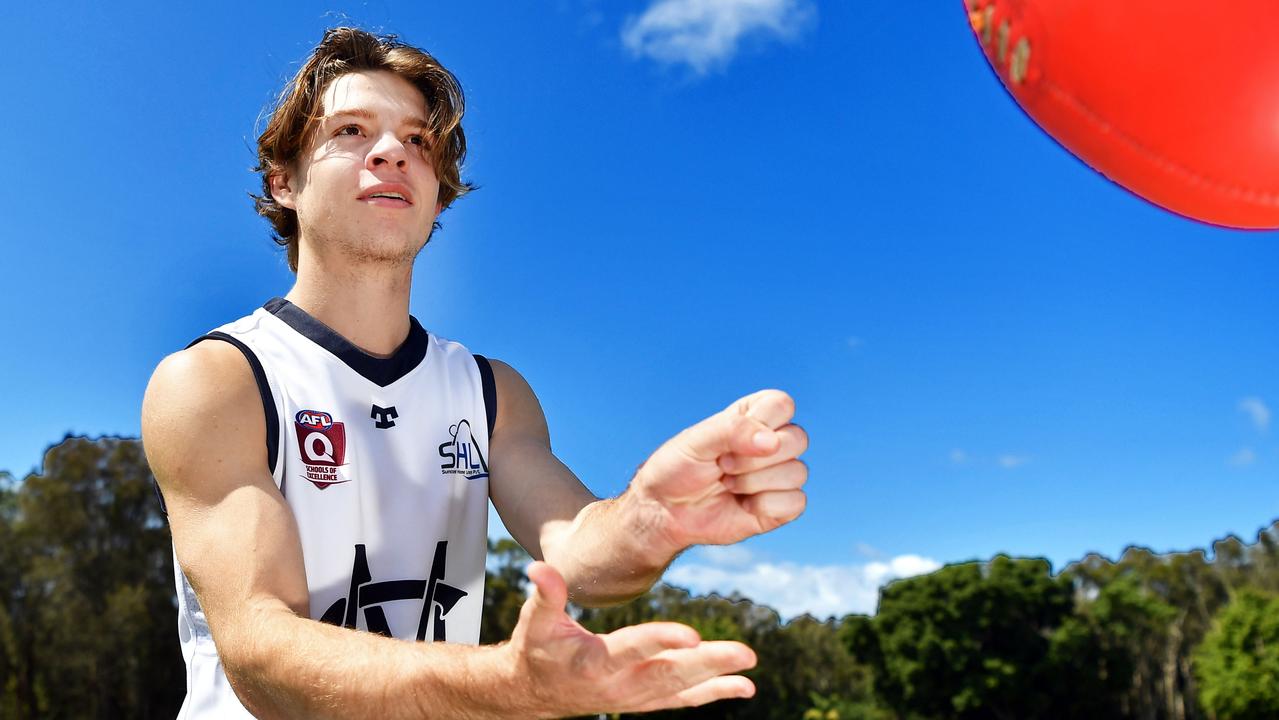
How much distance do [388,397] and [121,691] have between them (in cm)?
3878

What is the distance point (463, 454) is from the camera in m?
3.49

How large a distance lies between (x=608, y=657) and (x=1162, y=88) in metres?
1.73

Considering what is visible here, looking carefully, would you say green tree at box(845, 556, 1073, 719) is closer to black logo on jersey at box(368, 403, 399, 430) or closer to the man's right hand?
black logo on jersey at box(368, 403, 399, 430)

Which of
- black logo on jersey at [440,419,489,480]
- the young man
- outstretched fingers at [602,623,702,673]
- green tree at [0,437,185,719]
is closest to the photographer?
outstretched fingers at [602,623,702,673]

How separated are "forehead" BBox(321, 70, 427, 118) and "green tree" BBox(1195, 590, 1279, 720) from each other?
58.8m

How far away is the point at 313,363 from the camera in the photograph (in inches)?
129

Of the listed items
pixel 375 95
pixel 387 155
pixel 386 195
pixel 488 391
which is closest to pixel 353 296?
pixel 386 195

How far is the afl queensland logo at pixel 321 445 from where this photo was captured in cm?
311

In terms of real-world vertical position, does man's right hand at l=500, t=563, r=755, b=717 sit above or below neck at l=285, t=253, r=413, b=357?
below

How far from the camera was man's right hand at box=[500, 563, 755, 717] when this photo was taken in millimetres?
1775

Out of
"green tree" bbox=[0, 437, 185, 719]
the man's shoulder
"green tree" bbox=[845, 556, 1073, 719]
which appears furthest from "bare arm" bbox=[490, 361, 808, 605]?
"green tree" bbox=[845, 556, 1073, 719]

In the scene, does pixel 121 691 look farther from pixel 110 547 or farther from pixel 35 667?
pixel 110 547

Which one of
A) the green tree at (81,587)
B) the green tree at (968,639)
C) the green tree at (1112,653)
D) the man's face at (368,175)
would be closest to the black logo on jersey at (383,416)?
the man's face at (368,175)

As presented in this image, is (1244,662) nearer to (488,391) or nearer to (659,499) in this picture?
(488,391)
